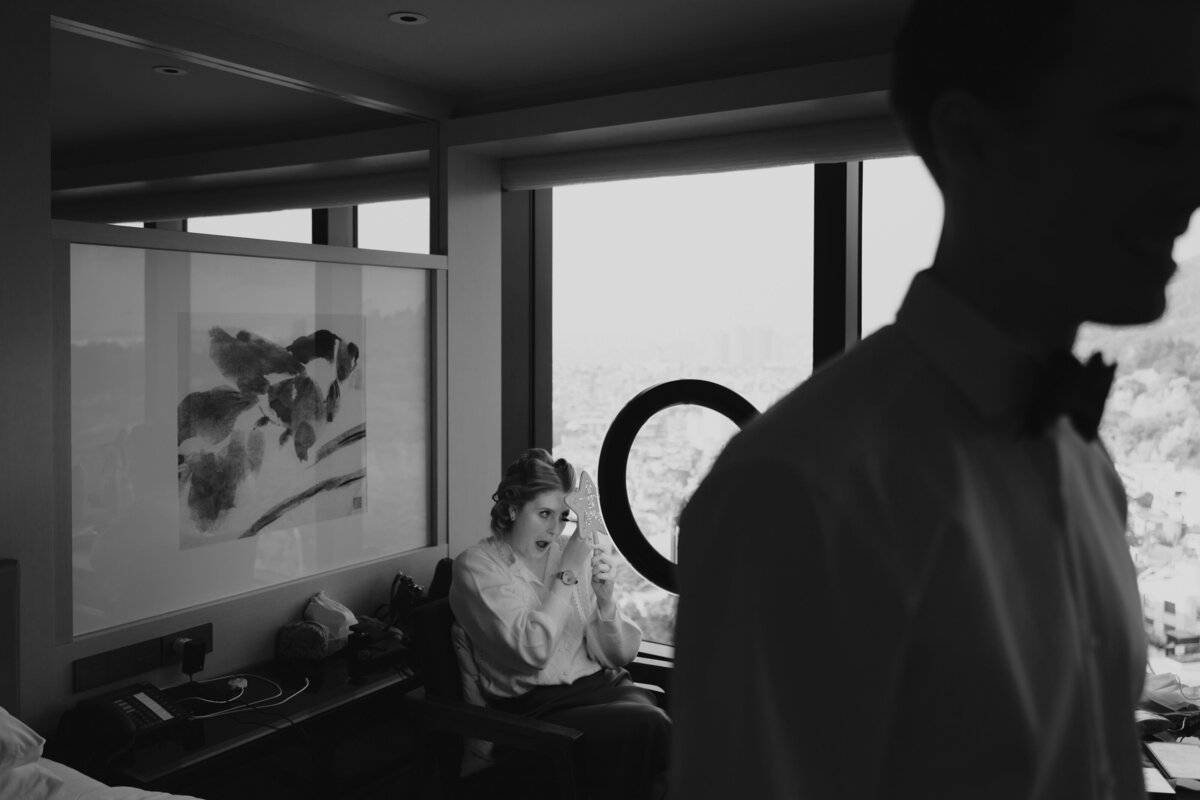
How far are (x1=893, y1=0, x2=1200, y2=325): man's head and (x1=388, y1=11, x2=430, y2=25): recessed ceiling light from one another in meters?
2.67

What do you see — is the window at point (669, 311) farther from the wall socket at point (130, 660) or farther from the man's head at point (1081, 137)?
the man's head at point (1081, 137)

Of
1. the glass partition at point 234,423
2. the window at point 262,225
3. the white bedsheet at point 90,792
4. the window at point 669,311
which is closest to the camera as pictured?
the white bedsheet at point 90,792

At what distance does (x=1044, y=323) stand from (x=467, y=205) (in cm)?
352

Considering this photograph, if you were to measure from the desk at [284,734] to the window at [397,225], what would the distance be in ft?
4.81

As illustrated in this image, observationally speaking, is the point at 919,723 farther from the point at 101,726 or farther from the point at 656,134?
the point at 656,134

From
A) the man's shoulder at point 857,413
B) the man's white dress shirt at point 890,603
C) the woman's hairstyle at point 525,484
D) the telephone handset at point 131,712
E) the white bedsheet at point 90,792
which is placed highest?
the man's shoulder at point 857,413

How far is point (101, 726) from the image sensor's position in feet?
7.71

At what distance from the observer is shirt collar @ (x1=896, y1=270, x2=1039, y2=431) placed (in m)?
0.45

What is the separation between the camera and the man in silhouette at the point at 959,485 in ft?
1.33

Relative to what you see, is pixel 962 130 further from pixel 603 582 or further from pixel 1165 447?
pixel 1165 447

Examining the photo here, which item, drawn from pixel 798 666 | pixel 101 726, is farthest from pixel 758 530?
pixel 101 726

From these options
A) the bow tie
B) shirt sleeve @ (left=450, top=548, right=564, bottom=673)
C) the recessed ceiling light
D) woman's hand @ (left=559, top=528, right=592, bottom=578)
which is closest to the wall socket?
shirt sleeve @ (left=450, top=548, right=564, bottom=673)

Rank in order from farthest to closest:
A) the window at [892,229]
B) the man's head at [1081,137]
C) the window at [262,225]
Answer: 1. the window at [892,229]
2. the window at [262,225]
3. the man's head at [1081,137]

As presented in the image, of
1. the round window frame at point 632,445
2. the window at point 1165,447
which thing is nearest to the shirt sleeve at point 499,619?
the round window frame at point 632,445
